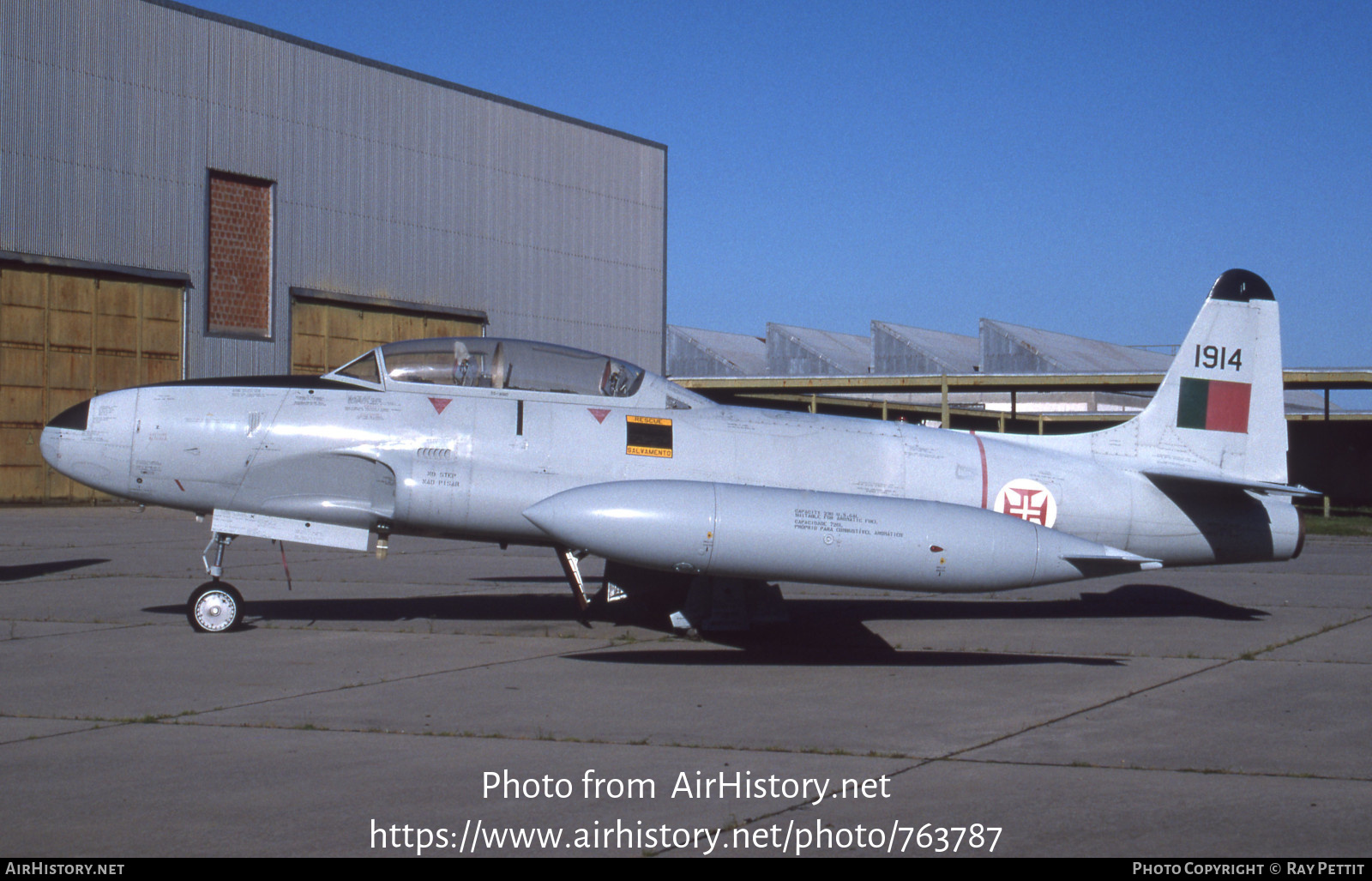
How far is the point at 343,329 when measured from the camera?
31.2m

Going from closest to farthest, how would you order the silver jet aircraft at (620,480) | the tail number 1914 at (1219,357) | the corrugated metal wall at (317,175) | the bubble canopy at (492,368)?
the silver jet aircraft at (620,480)
the bubble canopy at (492,368)
the tail number 1914 at (1219,357)
the corrugated metal wall at (317,175)

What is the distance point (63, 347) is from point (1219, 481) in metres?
25.9

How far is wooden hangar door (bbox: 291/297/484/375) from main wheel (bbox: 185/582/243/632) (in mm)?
21276

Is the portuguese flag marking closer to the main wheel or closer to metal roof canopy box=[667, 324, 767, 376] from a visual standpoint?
the main wheel

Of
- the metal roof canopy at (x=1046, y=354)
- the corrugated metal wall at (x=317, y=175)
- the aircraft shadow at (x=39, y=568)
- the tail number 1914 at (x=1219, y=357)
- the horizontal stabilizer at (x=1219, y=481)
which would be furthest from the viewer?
the metal roof canopy at (x=1046, y=354)

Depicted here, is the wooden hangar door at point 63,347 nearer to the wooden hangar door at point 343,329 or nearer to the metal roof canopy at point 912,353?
the wooden hangar door at point 343,329

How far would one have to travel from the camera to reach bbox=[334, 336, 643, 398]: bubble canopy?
9.28 metres

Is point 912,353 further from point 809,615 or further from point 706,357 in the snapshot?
point 809,615

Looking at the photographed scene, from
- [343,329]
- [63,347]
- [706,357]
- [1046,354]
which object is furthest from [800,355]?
[63,347]

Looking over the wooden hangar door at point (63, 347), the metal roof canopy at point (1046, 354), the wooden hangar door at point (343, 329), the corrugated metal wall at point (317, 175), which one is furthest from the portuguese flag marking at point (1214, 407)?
the metal roof canopy at point (1046, 354)

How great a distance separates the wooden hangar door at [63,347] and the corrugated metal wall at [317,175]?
2.00ft

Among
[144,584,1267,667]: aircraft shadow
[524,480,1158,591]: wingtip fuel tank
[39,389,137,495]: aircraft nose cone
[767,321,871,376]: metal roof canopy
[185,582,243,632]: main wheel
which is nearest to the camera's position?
[524,480,1158,591]: wingtip fuel tank

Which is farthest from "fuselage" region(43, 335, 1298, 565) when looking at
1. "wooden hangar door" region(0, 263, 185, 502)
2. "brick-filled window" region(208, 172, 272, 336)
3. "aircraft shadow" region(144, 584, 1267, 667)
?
"brick-filled window" region(208, 172, 272, 336)

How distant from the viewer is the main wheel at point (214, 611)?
9023 millimetres
